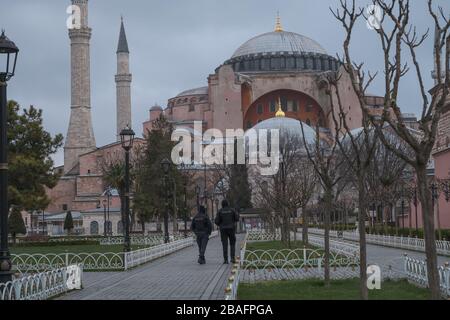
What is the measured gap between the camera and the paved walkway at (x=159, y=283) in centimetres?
1074

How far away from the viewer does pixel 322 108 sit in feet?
274

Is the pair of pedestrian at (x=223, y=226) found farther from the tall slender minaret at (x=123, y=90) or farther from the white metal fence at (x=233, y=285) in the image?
the tall slender minaret at (x=123, y=90)

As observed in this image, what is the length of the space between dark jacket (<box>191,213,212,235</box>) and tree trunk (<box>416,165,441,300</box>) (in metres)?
10.1

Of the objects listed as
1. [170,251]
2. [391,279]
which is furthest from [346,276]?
[170,251]

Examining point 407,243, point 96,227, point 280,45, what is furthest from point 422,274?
point 280,45

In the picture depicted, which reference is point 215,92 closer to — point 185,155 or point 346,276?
point 185,155

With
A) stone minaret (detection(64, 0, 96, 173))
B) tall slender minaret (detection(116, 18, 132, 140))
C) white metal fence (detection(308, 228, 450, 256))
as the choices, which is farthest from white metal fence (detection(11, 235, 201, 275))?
tall slender minaret (detection(116, 18, 132, 140))

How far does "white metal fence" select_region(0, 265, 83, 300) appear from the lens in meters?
8.80

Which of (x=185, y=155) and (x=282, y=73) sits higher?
(x=282, y=73)

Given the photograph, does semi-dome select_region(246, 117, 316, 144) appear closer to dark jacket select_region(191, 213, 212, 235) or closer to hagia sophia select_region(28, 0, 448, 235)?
hagia sophia select_region(28, 0, 448, 235)

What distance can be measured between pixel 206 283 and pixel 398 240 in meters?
16.5

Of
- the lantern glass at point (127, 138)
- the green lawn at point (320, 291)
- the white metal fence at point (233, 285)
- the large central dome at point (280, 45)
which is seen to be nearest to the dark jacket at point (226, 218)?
the lantern glass at point (127, 138)

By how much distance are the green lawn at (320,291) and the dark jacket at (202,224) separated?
16.8 ft

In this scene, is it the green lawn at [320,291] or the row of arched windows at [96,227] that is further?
the row of arched windows at [96,227]
